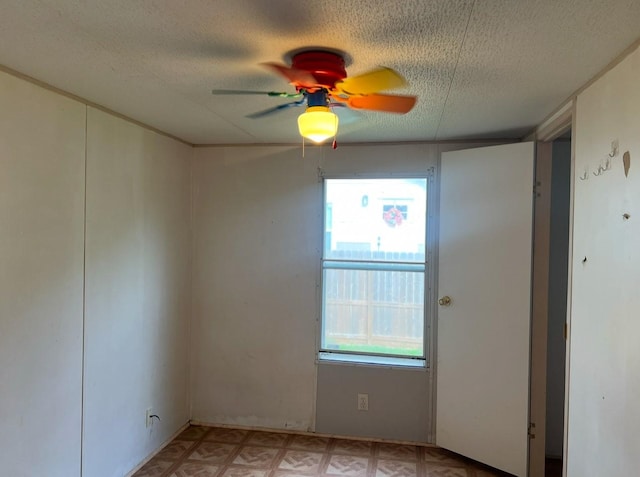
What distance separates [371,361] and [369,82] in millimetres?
2233

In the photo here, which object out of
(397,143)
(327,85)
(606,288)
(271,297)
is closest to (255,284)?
(271,297)

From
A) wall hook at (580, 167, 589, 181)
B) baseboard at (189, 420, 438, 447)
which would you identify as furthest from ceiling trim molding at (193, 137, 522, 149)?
baseboard at (189, 420, 438, 447)

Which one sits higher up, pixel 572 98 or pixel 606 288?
pixel 572 98

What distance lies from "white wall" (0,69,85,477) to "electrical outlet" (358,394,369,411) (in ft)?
5.97

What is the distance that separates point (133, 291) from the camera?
9.17 ft

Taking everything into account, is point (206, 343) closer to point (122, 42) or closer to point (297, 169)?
point (297, 169)

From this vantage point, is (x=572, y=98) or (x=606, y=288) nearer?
(x=606, y=288)

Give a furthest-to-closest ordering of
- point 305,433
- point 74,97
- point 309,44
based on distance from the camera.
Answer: point 305,433 → point 74,97 → point 309,44

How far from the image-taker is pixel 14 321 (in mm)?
1945

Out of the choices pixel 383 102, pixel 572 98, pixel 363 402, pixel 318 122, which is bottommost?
pixel 363 402

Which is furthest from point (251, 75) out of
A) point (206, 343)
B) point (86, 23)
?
point (206, 343)

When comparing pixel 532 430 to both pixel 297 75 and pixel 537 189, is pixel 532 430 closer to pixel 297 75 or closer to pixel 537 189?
pixel 537 189

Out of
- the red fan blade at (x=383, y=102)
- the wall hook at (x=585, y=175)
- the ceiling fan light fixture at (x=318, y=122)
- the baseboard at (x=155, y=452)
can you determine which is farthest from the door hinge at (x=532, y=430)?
the baseboard at (x=155, y=452)

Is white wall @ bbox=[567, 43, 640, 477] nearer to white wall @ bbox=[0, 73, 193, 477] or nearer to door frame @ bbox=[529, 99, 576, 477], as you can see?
door frame @ bbox=[529, 99, 576, 477]
